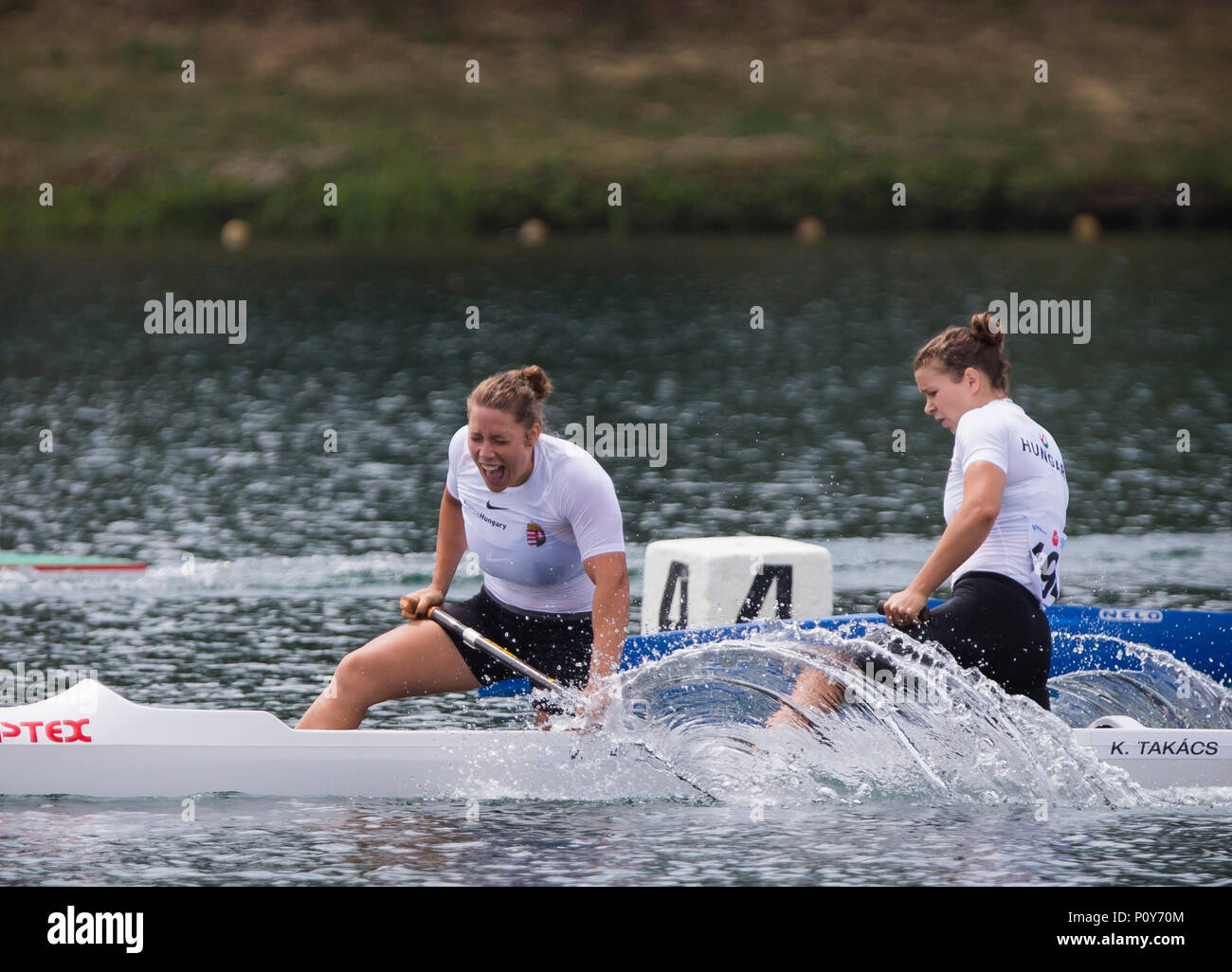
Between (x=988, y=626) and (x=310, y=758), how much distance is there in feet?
9.50

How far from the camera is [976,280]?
1533 inches

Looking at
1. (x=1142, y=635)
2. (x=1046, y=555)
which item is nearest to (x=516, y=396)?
(x=1046, y=555)

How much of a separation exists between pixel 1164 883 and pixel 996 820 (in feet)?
2.97

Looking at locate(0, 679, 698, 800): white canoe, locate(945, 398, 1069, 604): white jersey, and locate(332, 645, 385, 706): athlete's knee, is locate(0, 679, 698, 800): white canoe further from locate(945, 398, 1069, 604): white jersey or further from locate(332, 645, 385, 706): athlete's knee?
locate(945, 398, 1069, 604): white jersey

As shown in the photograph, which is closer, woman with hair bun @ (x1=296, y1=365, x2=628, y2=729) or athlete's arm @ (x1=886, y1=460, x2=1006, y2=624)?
athlete's arm @ (x1=886, y1=460, x2=1006, y2=624)

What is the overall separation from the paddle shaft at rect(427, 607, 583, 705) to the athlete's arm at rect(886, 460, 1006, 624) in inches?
58.1

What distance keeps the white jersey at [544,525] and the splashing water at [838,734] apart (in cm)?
52

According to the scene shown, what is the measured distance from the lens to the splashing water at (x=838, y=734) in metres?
7.96

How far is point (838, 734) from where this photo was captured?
26.9 feet

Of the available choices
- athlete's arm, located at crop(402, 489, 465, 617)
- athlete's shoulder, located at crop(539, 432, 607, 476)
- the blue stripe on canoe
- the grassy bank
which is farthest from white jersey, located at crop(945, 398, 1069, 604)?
the grassy bank

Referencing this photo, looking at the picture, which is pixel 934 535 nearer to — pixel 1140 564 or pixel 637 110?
pixel 1140 564

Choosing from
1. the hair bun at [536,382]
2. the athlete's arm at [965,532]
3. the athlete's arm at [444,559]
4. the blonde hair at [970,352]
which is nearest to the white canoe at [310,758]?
the athlete's arm at [444,559]

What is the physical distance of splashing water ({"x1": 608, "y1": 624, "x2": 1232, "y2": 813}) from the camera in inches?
313

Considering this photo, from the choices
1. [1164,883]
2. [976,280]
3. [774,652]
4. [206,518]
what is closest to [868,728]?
[774,652]
